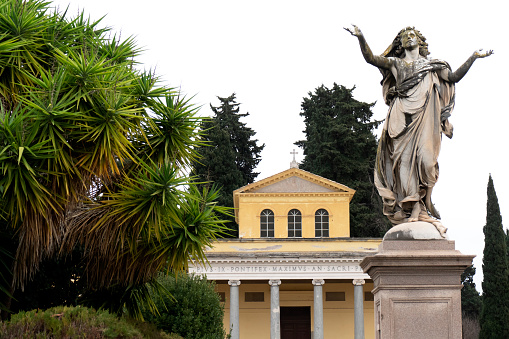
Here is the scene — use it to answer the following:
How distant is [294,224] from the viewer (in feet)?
129

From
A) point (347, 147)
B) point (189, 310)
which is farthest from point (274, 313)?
point (347, 147)

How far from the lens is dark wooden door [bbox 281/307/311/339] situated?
4053 cm

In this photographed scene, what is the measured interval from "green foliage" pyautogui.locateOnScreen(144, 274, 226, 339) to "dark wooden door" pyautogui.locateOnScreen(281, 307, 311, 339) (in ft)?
76.7

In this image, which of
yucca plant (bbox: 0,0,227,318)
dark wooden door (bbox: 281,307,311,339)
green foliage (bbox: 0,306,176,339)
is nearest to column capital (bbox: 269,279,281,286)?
dark wooden door (bbox: 281,307,311,339)

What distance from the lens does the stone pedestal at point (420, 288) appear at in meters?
6.25

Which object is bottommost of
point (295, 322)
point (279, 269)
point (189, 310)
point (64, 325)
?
point (295, 322)

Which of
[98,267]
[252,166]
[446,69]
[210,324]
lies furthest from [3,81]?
[252,166]

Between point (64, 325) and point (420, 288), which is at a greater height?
point (420, 288)

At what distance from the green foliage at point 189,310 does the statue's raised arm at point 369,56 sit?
988 cm

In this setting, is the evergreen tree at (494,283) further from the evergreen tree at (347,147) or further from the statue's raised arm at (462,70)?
the statue's raised arm at (462,70)

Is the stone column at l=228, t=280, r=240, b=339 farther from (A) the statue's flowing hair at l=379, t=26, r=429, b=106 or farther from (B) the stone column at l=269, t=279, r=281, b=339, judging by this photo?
(A) the statue's flowing hair at l=379, t=26, r=429, b=106

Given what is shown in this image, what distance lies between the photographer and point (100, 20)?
12875mm

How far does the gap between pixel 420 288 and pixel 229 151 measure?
158 feet

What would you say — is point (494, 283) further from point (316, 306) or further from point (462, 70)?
point (462, 70)
